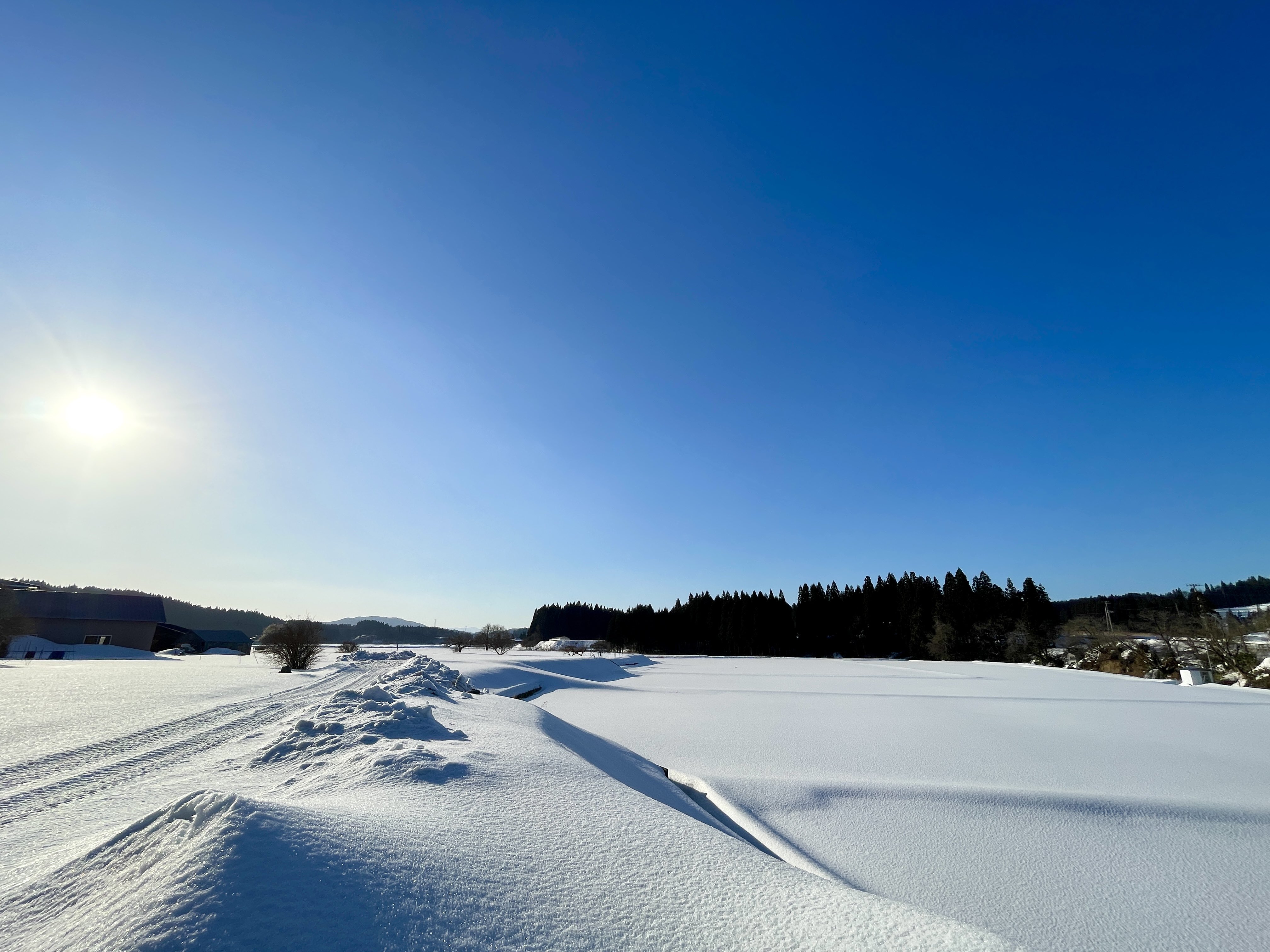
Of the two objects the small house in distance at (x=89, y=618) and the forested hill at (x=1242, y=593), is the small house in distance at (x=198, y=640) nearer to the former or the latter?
the small house in distance at (x=89, y=618)

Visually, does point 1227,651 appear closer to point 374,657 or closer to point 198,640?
point 374,657

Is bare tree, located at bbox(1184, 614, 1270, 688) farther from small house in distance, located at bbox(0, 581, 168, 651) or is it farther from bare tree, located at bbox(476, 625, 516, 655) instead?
small house in distance, located at bbox(0, 581, 168, 651)

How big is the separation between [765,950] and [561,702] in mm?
11497

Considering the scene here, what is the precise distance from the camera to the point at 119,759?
4.71 metres

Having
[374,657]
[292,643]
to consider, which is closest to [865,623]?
[374,657]

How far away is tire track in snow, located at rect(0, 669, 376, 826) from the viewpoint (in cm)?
367

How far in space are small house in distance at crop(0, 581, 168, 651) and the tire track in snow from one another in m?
38.5

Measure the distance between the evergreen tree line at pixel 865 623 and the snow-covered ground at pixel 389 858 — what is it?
33.8 m

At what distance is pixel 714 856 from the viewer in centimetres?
263

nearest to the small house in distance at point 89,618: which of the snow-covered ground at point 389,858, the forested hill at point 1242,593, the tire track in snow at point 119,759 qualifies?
the tire track in snow at point 119,759

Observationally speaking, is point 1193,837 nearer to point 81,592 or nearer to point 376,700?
A: point 376,700

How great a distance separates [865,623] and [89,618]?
2195 inches

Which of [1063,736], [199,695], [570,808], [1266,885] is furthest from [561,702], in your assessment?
[1266,885]

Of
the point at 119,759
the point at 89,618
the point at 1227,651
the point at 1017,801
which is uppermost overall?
the point at 89,618
